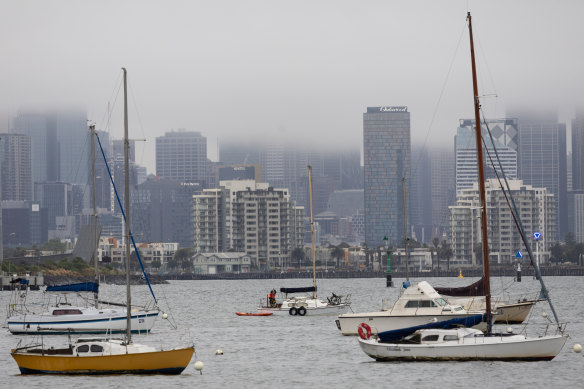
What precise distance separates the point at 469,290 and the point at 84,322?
2740 cm

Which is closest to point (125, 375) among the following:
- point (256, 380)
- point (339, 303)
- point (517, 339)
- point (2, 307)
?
point (256, 380)

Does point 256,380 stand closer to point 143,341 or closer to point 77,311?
point 143,341

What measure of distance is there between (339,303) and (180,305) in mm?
48440

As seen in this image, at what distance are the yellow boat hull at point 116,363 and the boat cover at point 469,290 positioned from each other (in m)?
24.2

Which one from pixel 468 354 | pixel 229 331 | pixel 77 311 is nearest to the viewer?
pixel 468 354

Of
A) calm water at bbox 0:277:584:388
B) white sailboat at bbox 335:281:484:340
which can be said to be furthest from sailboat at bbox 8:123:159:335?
white sailboat at bbox 335:281:484:340

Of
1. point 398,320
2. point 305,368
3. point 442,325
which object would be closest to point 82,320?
point 398,320

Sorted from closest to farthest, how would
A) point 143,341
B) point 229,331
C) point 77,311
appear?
point 143,341
point 77,311
point 229,331

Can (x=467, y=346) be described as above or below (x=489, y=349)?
above

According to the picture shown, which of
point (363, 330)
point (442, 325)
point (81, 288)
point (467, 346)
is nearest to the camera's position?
point (467, 346)

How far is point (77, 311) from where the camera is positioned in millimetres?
91500

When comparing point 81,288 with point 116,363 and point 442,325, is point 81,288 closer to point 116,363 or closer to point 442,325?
point 116,363

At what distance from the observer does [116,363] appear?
204 ft

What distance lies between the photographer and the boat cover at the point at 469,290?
274 ft
